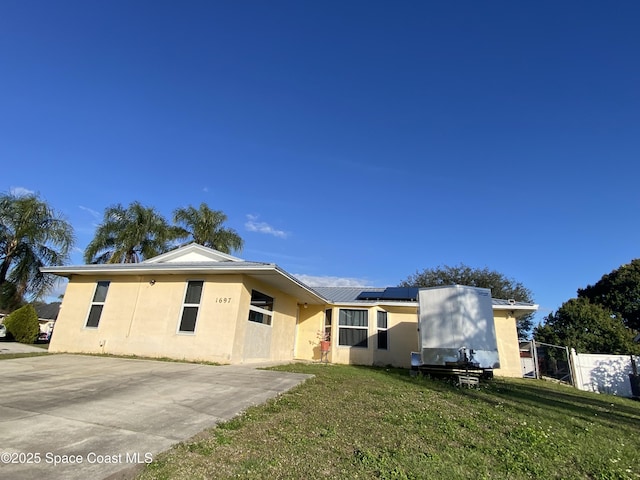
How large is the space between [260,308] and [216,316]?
1.95 meters

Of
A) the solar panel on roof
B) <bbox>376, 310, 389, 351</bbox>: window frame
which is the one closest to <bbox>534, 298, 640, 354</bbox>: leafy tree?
the solar panel on roof

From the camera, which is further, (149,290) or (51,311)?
(51,311)

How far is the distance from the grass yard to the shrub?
1630 centimetres

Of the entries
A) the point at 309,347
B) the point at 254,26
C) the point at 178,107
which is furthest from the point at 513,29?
the point at 309,347

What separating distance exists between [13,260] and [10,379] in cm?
1557

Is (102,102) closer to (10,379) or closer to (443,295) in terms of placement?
(10,379)

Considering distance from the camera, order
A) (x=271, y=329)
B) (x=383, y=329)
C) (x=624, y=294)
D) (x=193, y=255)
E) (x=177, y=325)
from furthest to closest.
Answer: (x=624, y=294) < (x=383, y=329) < (x=193, y=255) < (x=271, y=329) < (x=177, y=325)

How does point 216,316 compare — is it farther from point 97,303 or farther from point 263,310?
point 97,303

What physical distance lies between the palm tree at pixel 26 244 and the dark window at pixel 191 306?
12418 mm

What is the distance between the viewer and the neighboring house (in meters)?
10.1

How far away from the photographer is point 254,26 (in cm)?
1202

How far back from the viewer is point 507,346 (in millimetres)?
14102

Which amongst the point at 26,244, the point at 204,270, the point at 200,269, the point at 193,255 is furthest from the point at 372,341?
the point at 26,244

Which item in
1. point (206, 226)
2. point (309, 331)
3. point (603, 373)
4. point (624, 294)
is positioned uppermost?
point (206, 226)
